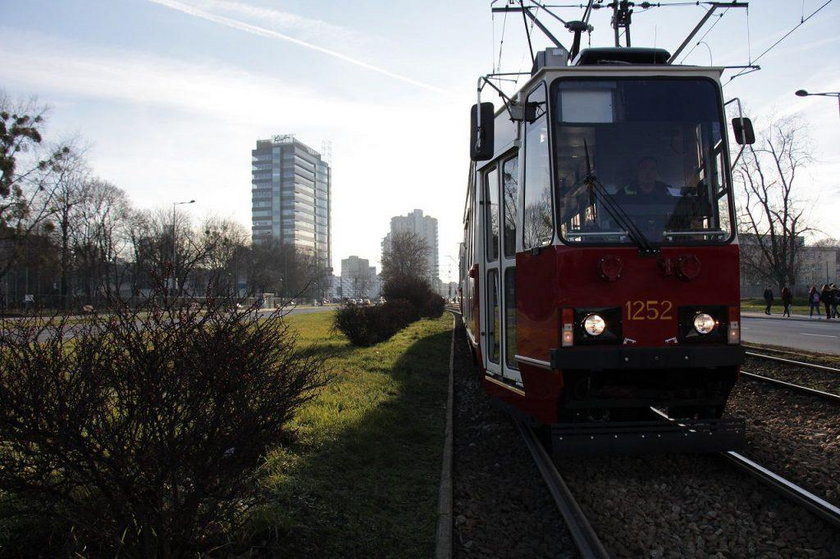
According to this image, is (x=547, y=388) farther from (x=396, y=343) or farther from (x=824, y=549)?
(x=396, y=343)

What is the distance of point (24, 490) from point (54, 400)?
23.0 inches

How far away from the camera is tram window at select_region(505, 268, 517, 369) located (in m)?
6.45

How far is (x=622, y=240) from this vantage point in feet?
17.4

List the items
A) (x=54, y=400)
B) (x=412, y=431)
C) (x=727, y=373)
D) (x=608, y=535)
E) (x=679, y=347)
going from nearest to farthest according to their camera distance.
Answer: (x=54, y=400), (x=608, y=535), (x=679, y=347), (x=727, y=373), (x=412, y=431)

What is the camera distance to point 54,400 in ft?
10.3

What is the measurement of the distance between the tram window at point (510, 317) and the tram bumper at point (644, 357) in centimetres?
136

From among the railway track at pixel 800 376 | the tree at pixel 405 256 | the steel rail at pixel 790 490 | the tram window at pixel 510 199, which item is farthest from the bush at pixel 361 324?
the tree at pixel 405 256

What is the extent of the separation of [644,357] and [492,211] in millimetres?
2850

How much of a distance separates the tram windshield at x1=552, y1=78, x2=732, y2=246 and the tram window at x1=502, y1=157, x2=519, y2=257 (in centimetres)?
86

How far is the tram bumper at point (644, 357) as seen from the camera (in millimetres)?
5020

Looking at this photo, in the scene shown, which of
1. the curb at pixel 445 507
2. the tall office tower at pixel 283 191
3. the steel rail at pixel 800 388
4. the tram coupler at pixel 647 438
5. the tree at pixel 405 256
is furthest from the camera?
the tall office tower at pixel 283 191

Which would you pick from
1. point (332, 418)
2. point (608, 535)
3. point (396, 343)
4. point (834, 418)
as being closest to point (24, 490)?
point (608, 535)

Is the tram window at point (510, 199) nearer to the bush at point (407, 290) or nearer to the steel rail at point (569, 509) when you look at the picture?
the steel rail at point (569, 509)

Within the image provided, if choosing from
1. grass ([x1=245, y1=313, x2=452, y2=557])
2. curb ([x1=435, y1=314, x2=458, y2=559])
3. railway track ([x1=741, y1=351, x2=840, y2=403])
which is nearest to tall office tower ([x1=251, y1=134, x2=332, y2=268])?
railway track ([x1=741, y1=351, x2=840, y2=403])
